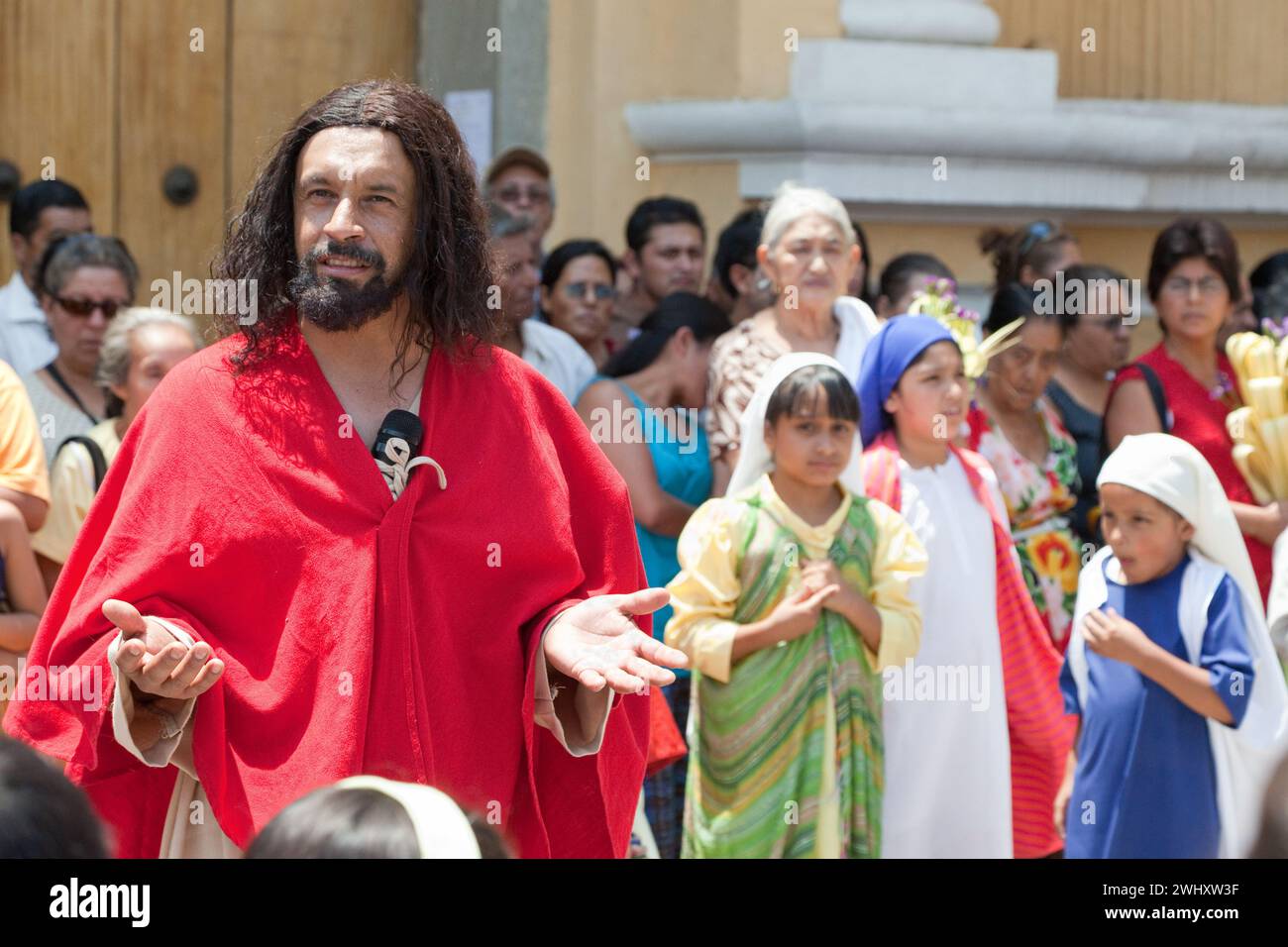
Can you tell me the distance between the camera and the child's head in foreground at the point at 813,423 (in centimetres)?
483

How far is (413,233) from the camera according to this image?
3.37m

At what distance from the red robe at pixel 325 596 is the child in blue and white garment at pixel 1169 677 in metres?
1.65

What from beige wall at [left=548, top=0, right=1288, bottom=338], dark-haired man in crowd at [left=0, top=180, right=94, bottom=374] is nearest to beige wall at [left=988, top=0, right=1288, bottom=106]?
beige wall at [left=548, top=0, right=1288, bottom=338]

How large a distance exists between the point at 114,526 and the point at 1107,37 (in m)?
5.81

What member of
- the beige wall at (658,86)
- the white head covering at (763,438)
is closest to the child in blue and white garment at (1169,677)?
the white head covering at (763,438)

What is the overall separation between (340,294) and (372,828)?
1.56 m

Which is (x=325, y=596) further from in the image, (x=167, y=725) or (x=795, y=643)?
(x=795, y=643)

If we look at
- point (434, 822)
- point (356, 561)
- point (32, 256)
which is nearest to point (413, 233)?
point (356, 561)

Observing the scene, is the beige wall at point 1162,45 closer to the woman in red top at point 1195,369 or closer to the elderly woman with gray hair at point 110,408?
the woman in red top at point 1195,369

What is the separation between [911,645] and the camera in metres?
4.79

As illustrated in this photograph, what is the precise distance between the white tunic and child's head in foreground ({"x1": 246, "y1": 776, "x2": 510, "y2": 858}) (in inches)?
125

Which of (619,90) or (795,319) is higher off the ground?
(619,90)
